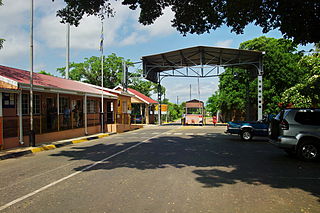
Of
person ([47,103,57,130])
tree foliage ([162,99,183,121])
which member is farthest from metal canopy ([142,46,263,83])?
tree foliage ([162,99,183,121])

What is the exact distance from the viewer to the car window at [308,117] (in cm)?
848

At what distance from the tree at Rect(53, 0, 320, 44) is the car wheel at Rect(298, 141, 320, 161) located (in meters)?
3.61

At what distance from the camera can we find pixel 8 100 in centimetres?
1226

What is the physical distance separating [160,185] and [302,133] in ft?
18.6

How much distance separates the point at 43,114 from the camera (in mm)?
15141

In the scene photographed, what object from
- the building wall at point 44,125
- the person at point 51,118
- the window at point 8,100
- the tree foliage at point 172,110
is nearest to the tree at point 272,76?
the building wall at point 44,125

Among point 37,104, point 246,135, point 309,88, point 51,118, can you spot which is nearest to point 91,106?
point 51,118

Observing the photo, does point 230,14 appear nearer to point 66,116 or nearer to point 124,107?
point 66,116

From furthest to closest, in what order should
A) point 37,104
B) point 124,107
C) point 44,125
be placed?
point 124,107 < point 37,104 < point 44,125

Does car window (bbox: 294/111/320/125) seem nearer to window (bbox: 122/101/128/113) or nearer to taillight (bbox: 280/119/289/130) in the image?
taillight (bbox: 280/119/289/130)

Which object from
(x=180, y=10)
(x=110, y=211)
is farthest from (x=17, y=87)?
(x=110, y=211)

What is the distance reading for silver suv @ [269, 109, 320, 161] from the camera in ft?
27.4

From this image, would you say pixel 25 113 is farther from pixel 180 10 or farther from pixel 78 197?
pixel 78 197

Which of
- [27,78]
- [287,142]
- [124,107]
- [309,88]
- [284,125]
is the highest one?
[27,78]
